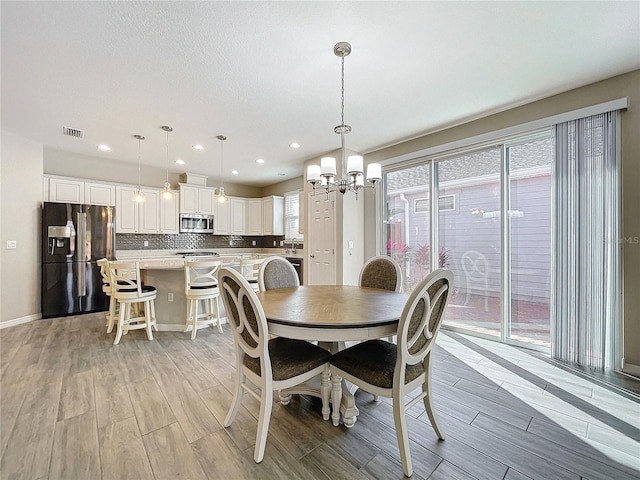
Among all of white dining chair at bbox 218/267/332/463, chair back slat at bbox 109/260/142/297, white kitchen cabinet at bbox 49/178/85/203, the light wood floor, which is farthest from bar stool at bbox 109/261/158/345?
white kitchen cabinet at bbox 49/178/85/203

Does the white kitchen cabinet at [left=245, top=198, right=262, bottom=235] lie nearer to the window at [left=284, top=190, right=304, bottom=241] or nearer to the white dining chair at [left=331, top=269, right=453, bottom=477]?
the window at [left=284, top=190, right=304, bottom=241]

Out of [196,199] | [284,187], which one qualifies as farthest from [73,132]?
[284,187]

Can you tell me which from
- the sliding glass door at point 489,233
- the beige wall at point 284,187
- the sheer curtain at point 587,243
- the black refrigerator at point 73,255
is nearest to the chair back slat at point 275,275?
the sliding glass door at point 489,233

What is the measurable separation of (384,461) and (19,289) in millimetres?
5295

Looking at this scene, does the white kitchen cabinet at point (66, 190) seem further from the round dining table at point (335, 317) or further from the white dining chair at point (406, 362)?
the white dining chair at point (406, 362)

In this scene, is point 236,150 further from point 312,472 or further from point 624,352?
point 624,352

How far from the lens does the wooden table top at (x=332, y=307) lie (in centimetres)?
153

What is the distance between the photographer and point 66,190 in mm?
4578

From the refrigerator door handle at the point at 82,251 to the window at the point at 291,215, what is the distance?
3.76 m

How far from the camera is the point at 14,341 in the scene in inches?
129

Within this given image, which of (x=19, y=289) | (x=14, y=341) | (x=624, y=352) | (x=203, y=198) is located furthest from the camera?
(x=203, y=198)

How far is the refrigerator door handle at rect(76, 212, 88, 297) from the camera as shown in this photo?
4398 millimetres

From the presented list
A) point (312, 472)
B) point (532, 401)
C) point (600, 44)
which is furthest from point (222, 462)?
point (600, 44)

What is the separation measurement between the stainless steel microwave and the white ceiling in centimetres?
252
